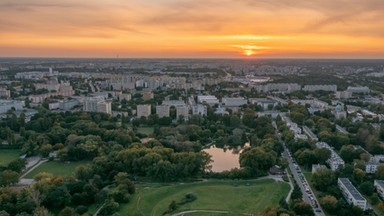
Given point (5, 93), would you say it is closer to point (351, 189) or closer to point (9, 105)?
point (9, 105)

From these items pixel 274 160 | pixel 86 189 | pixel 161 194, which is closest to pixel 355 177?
pixel 274 160

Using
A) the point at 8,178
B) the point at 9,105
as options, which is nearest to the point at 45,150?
the point at 8,178

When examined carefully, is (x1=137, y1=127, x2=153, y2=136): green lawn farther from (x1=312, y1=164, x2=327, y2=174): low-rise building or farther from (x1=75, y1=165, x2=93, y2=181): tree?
(x1=312, y1=164, x2=327, y2=174): low-rise building

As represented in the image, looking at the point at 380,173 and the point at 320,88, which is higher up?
the point at 320,88

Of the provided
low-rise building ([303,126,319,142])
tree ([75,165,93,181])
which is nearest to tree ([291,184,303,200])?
tree ([75,165,93,181])

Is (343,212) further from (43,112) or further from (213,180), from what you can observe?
(43,112)

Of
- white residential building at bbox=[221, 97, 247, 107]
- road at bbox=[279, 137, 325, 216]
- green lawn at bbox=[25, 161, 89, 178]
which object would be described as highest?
white residential building at bbox=[221, 97, 247, 107]

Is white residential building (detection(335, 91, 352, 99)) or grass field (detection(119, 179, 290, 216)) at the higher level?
white residential building (detection(335, 91, 352, 99))
